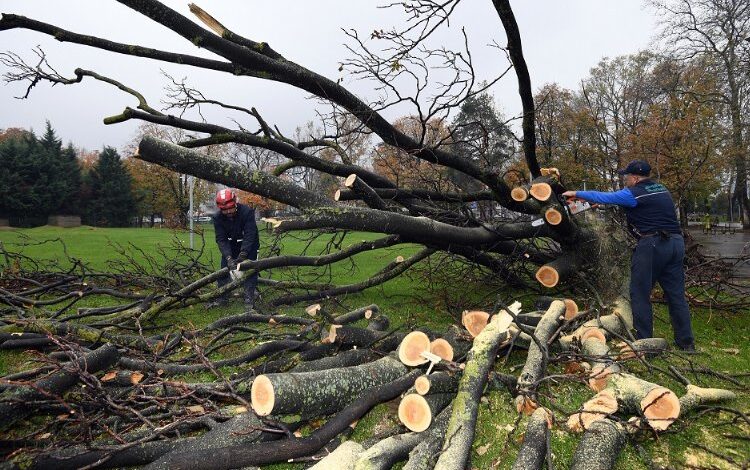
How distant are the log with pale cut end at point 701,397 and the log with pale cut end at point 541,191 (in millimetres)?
1953

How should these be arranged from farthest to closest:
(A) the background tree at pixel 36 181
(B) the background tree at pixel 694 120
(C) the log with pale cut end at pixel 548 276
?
(A) the background tree at pixel 36 181, (B) the background tree at pixel 694 120, (C) the log with pale cut end at pixel 548 276

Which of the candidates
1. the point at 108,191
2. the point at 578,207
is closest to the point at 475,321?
the point at 578,207

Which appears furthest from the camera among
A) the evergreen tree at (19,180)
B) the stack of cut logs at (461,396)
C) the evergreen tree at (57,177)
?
the evergreen tree at (57,177)

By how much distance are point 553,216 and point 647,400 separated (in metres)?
2.23

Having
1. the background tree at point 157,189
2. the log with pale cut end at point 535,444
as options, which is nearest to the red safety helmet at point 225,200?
the log with pale cut end at point 535,444

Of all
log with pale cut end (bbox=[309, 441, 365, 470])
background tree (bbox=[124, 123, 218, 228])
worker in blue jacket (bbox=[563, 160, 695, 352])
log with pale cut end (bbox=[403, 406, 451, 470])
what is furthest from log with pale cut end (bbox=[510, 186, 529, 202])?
background tree (bbox=[124, 123, 218, 228])

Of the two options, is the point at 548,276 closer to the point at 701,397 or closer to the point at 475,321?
the point at 475,321

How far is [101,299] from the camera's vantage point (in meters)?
6.25

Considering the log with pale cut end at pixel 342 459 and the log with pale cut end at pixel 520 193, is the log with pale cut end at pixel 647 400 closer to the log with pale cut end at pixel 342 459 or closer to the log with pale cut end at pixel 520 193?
the log with pale cut end at pixel 342 459

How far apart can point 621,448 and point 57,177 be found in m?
37.1

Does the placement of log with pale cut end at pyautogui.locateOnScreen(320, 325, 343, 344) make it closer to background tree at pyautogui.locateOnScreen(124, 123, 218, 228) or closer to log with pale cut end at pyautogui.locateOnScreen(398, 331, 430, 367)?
log with pale cut end at pyautogui.locateOnScreen(398, 331, 430, 367)

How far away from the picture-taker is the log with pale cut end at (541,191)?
13.8 feet

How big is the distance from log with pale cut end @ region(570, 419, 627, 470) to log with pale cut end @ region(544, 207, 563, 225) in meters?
2.33

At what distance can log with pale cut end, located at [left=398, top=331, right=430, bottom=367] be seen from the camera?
9.33 ft
